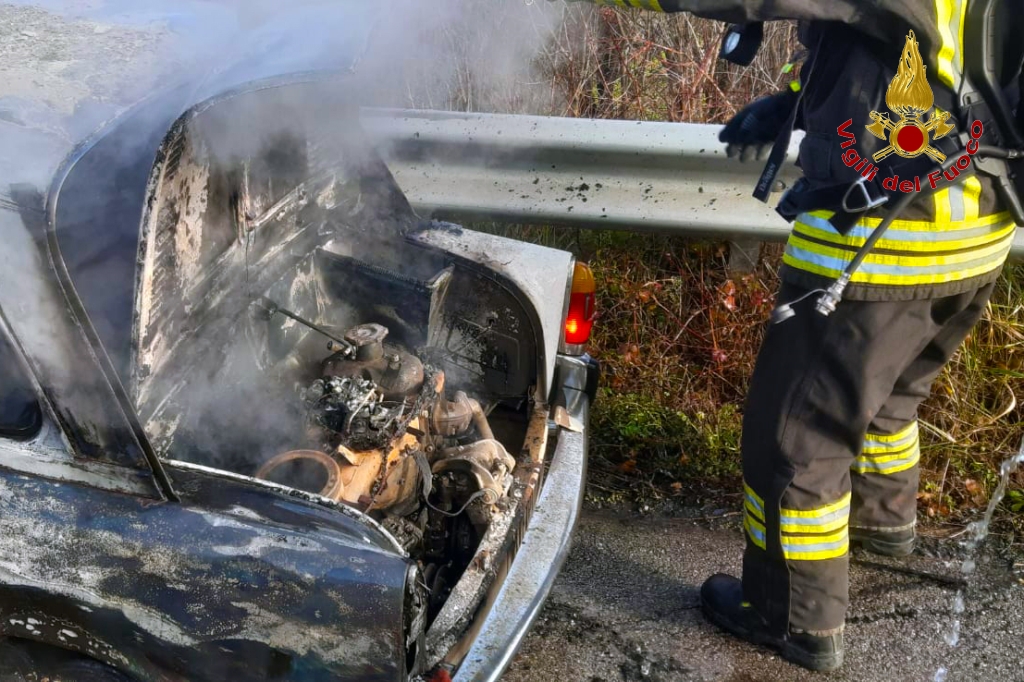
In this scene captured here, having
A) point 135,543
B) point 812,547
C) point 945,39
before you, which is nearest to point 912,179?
point 945,39

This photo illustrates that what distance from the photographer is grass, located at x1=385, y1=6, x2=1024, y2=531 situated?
3264 millimetres

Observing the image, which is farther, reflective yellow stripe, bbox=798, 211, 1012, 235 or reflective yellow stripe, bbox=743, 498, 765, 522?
reflective yellow stripe, bbox=743, 498, 765, 522

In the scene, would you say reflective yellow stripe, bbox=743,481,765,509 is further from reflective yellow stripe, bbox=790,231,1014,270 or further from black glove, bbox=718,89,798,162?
black glove, bbox=718,89,798,162

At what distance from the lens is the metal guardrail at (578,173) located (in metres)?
3.21

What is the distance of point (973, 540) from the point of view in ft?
9.80

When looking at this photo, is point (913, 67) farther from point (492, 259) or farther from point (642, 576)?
point (642, 576)

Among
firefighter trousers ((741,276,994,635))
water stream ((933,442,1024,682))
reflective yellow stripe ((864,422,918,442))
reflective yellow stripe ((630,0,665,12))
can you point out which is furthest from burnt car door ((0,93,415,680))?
water stream ((933,442,1024,682))

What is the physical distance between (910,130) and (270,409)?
70.8 inches

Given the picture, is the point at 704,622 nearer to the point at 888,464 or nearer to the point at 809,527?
the point at 809,527

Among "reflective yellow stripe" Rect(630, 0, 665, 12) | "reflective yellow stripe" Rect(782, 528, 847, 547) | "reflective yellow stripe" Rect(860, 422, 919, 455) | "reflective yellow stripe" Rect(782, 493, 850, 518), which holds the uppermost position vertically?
"reflective yellow stripe" Rect(630, 0, 665, 12)

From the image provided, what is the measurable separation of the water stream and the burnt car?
4.03 ft

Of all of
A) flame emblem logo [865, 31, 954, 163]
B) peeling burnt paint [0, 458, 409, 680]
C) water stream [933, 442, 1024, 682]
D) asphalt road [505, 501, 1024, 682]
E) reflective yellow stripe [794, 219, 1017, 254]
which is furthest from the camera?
water stream [933, 442, 1024, 682]

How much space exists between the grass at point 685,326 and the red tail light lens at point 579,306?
73 centimetres

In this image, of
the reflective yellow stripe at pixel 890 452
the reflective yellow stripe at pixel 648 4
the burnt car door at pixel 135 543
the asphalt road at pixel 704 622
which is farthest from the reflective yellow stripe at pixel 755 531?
the reflective yellow stripe at pixel 648 4
